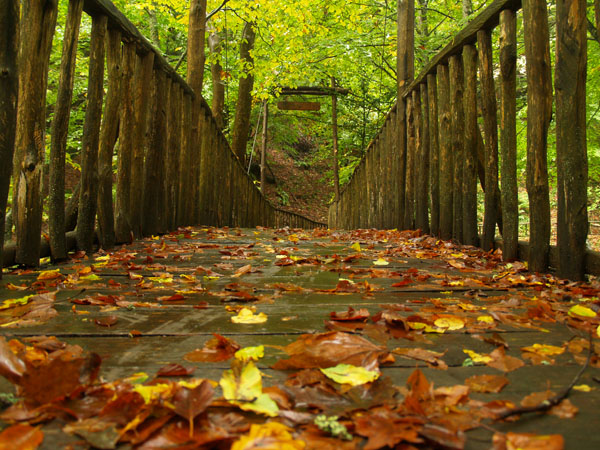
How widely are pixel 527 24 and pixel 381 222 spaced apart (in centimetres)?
461

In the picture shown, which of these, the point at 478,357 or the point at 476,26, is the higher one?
the point at 476,26

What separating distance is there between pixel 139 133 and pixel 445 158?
7.94 ft

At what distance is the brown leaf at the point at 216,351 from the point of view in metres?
1.17

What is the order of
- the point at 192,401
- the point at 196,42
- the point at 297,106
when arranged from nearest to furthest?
the point at 192,401, the point at 196,42, the point at 297,106

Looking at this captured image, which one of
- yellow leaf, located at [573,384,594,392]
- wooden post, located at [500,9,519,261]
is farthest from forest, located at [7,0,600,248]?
yellow leaf, located at [573,384,594,392]

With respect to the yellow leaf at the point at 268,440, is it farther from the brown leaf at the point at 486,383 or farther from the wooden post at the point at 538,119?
the wooden post at the point at 538,119

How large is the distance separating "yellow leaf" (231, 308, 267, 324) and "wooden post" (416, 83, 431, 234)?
3.22m

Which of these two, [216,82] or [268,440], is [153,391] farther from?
[216,82]

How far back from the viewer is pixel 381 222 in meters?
6.86

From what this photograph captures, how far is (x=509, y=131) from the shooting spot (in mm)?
2658

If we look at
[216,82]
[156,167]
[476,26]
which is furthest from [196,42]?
[476,26]

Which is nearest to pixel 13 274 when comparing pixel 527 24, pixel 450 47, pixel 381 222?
pixel 527 24

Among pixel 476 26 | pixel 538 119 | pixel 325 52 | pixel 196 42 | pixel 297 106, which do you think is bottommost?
pixel 538 119

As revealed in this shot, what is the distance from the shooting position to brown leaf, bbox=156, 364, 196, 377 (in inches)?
41.4
